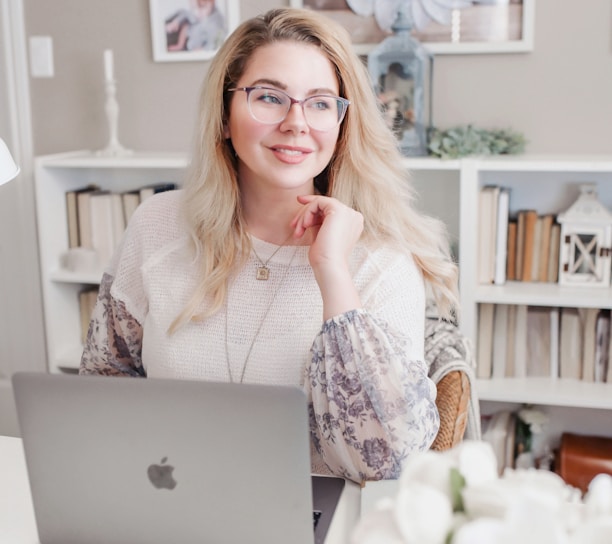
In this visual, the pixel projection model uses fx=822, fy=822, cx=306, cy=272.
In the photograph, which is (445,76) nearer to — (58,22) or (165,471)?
(58,22)

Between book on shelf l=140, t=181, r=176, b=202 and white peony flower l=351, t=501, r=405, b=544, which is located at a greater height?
book on shelf l=140, t=181, r=176, b=202

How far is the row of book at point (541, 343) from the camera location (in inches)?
99.9

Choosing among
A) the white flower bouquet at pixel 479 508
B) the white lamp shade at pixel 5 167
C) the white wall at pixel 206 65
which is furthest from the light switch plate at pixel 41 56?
the white flower bouquet at pixel 479 508

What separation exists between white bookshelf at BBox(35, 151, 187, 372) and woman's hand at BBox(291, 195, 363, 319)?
126 cm

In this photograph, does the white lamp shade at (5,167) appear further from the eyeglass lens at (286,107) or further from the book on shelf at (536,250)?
the book on shelf at (536,250)

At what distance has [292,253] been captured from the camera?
64.6 inches

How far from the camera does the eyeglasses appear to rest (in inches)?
61.6

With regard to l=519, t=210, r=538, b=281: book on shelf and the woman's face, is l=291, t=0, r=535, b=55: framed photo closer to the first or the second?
l=519, t=210, r=538, b=281: book on shelf

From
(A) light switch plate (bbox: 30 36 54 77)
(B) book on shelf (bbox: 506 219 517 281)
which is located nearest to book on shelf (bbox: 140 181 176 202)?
(A) light switch plate (bbox: 30 36 54 77)

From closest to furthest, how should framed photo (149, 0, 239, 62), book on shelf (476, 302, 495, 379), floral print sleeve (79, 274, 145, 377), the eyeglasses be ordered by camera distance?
the eyeglasses → floral print sleeve (79, 274, 145, 377) → book on shelf (476, 302, 495, 379) → framed photo (149, 0, 239, 62)

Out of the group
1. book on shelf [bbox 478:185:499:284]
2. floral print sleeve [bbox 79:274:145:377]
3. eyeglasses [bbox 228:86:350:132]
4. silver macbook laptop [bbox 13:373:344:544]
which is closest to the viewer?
silver macbook laptop [bbox 13:373:344:544]

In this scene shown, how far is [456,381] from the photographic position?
1600 mm

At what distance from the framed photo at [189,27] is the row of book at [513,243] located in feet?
3.46

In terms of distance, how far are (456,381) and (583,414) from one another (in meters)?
1.33
